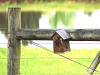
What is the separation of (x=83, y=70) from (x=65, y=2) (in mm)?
24640

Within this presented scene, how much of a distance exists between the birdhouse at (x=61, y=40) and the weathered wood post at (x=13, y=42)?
32 centimetres

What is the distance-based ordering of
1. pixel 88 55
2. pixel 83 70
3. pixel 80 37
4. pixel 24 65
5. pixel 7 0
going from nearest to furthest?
1. pixel 80 37
2. pixel 83 70
3. pixel 24 65
4. pixel 88 55
5. pixel 7 0

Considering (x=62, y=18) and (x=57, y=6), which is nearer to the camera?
(x=62, y=18)

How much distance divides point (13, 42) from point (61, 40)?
1.27ft

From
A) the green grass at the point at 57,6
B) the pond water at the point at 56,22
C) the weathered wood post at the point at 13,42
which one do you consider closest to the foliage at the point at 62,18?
the pond water at the point at 56,22

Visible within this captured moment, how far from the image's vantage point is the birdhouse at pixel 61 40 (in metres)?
2.86

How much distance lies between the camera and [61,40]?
2893 millimetres

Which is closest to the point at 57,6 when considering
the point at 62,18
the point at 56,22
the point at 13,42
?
the point at 62,18

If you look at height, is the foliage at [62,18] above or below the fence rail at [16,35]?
below

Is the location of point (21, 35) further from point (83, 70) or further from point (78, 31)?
point (83, 70)

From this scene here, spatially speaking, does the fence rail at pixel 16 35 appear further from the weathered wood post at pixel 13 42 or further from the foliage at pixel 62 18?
the foliage at pixel 62 18

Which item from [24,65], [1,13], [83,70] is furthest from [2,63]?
[1,13]

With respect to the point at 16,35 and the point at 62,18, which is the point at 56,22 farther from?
the point at 16,35

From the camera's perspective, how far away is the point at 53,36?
2.88 metres
